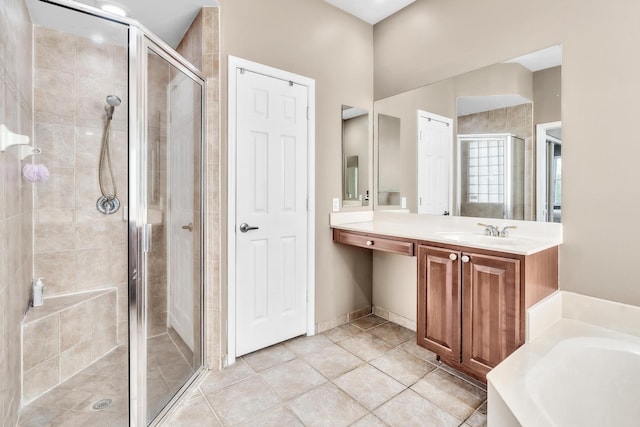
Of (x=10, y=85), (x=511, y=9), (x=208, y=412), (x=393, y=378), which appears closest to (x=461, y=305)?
(x=393, y=378)

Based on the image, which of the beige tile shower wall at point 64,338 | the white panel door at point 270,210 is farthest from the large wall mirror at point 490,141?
the beige tile shower wall at point 64,338

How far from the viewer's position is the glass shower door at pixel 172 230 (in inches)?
67.3

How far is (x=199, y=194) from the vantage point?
2.18 meters

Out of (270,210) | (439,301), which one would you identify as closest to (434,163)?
(439,301)

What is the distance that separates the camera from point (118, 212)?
2.04 meters

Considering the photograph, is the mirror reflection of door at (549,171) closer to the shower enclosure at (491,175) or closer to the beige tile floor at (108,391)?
the shower enclosure at (491,175)

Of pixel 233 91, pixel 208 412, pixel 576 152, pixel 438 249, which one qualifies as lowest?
pixel 208 412

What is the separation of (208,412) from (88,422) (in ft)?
1.96

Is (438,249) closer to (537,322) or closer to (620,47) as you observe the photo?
(537,322)

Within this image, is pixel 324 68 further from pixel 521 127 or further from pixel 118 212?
pixel 118 212

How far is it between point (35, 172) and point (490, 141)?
3.03 meters

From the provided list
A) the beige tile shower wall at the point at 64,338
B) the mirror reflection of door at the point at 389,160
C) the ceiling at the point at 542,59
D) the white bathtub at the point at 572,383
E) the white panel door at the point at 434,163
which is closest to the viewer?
the white bathtub at the point at 572,383

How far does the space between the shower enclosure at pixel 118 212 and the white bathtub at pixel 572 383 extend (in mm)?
1692

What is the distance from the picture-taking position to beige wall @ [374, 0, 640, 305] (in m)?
1.69
